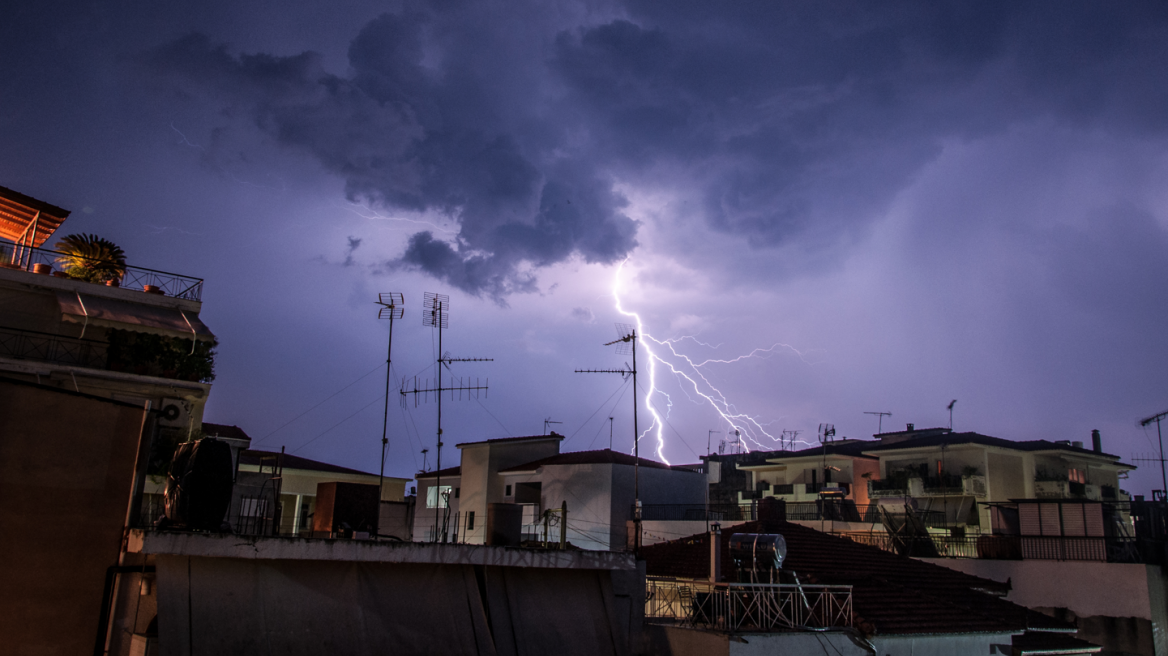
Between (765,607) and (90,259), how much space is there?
73.9 ft

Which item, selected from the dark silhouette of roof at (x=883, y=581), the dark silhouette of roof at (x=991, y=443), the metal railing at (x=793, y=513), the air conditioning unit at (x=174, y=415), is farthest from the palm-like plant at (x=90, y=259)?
the dark silhouette of roof at (x=991, y=443)

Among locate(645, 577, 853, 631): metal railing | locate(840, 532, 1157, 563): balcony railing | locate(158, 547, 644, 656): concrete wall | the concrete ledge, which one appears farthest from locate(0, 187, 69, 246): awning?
locate(840, 532, 1157, 563): balcony railing

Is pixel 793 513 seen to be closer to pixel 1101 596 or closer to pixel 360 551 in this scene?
pixel 1101 596

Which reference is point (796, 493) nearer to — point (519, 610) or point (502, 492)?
point (502, 492)

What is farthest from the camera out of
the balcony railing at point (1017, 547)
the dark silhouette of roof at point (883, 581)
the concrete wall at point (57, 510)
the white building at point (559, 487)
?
the white building at point (559, 487)

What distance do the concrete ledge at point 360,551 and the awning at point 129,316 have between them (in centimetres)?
1179

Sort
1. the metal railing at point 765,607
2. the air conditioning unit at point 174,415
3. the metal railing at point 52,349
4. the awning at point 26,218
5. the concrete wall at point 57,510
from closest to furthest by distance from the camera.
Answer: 1. the concrete wall at point 57,510
2. the metal railing at point 765,607
3. the air conditioning unit at point 174,415
4. the metal railing at point 52,349
5. the awning at point 26,218

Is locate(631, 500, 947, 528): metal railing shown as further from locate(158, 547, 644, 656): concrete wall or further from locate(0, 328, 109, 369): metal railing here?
locate(0, 328, 109, 369): metal railing

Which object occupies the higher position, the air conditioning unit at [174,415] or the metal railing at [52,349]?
the metal railing at [52,349]

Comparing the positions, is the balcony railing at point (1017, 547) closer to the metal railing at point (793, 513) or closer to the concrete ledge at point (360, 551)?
the metal railing at point (793, 513)

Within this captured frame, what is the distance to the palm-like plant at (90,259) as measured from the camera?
966 inches

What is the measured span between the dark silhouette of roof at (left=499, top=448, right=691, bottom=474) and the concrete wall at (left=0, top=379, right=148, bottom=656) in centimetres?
2951

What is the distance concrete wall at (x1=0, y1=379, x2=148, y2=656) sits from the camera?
38.8 ft

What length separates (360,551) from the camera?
13.1m
